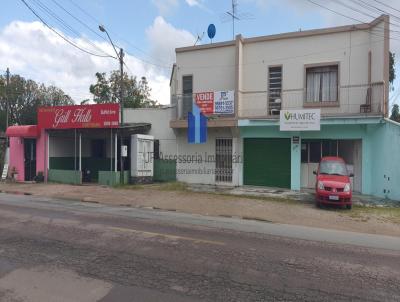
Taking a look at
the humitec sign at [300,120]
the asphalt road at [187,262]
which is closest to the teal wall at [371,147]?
the humitec sign at [300,120]

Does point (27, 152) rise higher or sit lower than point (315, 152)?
lower

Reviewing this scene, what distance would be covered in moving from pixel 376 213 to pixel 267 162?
7.26m

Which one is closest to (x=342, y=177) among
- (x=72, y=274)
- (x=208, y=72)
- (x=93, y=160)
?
(x=208, y=72)

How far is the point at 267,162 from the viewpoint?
20438 mm

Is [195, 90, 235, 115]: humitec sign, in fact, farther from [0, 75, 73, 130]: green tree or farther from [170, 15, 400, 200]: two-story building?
[0, 75, 73, 130]: green tree

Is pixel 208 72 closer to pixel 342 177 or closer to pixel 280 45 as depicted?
pixel 280 45

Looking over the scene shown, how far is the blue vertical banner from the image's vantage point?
20609 millimetres

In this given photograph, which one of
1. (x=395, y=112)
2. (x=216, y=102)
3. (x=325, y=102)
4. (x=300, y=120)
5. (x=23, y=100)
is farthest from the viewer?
(x=23, y=100)

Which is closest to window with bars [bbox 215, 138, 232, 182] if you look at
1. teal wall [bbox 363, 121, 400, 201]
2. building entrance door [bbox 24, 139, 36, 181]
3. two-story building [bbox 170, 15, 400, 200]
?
two-story building [bbox 170, 15, 400, 200]

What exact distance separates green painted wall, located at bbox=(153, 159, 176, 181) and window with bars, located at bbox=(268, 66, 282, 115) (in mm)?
6289

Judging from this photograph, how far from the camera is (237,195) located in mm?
17734

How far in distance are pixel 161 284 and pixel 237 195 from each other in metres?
12.2

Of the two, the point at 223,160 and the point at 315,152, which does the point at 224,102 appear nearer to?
the point at 223,160

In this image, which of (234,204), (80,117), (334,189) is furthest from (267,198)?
(80,117)
